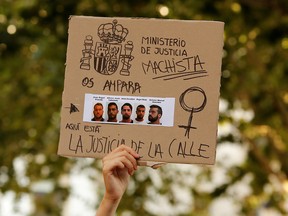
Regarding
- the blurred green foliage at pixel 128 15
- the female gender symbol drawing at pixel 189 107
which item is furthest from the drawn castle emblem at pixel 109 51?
the blurred green foliage at pixel 128 15

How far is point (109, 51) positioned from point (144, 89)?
232mm

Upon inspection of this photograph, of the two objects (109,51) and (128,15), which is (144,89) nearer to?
(109,51)

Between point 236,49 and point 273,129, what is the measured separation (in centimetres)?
178

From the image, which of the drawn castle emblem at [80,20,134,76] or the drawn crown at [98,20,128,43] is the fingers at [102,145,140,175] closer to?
the drawn castle emblem at [80,20,134,76]

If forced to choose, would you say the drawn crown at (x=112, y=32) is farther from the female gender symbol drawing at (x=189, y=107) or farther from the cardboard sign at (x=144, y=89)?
the female gender symbol drawing at (x=189, y=107)

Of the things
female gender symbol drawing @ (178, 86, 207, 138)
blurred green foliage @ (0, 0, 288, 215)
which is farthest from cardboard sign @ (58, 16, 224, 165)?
blurred green foliage @ (0, 0, 288, 215)

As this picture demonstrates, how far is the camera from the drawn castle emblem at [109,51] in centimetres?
335

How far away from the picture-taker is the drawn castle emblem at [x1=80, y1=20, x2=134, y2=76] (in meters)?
3.35

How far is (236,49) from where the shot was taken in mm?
8539

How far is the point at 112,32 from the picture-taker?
3379 millimetres

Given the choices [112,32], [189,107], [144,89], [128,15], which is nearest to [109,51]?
[112,32]

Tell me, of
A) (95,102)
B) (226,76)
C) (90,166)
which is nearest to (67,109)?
(95,102)

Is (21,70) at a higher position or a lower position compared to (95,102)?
higher

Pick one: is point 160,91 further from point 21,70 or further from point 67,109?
point 21,70
